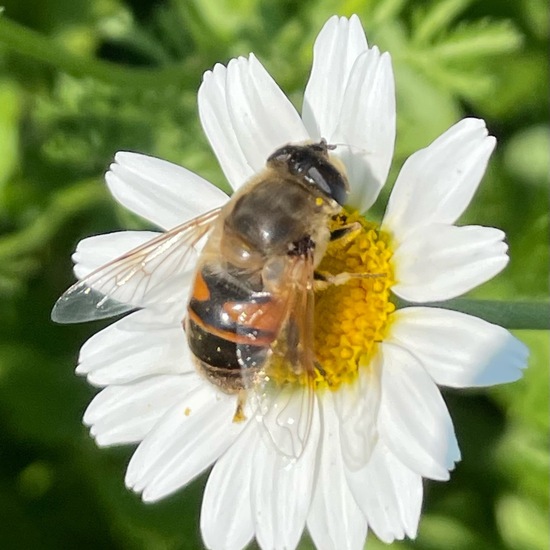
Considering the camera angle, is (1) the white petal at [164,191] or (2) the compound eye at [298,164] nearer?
(2) the compound eye at [298,164]

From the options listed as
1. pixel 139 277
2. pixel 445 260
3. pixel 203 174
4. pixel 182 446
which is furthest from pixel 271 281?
pixel 203 174

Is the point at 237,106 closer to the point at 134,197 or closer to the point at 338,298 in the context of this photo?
the point at 134,197

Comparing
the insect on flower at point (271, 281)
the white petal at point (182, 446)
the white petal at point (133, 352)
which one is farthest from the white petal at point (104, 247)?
the white petal at point (182, 446)

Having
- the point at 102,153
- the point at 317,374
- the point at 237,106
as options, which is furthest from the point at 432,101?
the point at 317,374

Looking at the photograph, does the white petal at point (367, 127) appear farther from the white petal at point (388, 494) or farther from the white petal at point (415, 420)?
the white petal at point (388, 494)

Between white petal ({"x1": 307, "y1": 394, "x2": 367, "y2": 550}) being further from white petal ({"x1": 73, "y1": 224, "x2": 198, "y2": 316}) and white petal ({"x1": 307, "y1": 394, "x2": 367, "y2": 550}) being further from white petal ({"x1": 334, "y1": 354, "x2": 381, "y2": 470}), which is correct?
white petal ({"x1": 73, "y1": 224, "x2": 198, "y2": 316})

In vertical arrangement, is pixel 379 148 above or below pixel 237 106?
below
